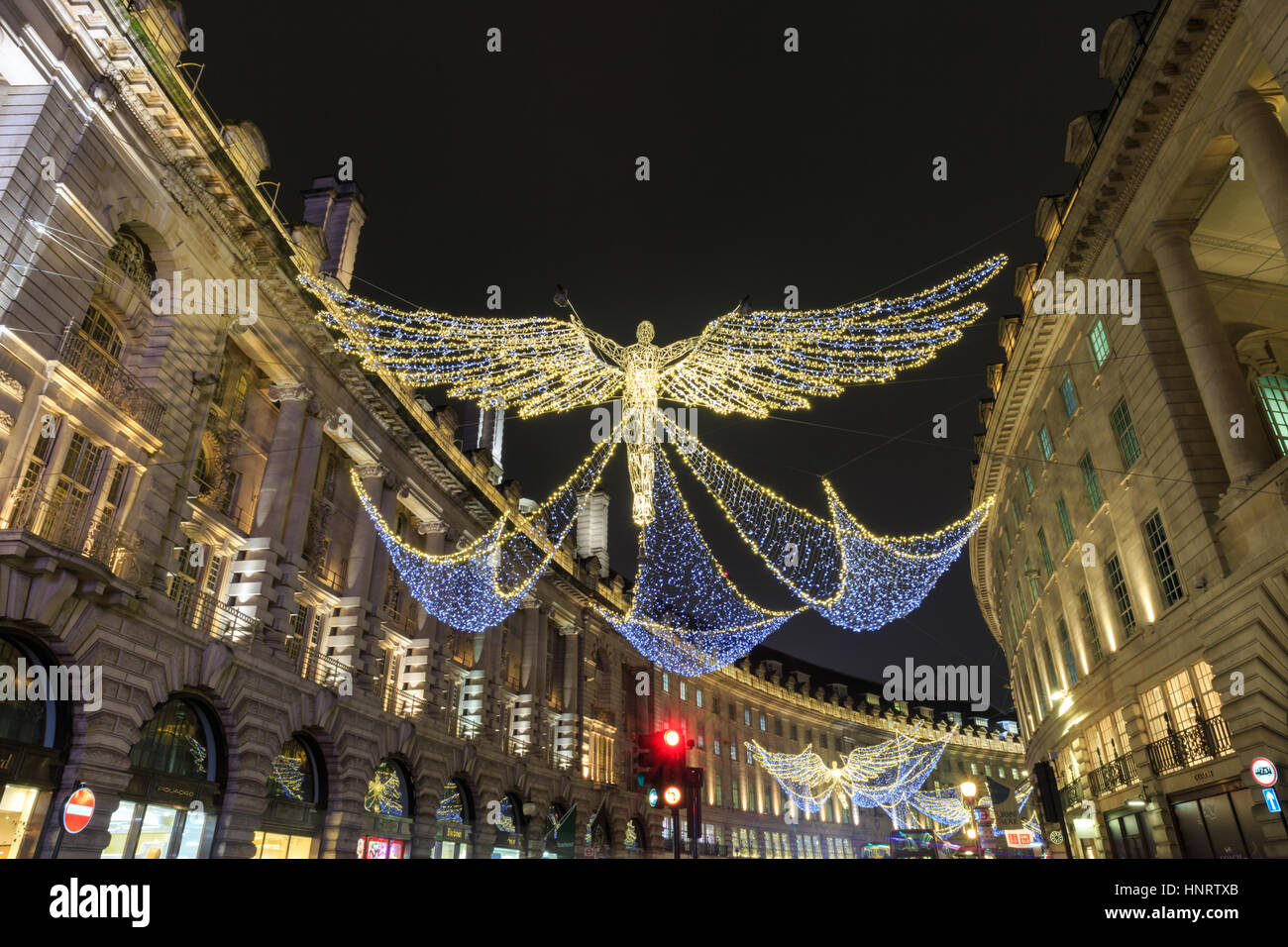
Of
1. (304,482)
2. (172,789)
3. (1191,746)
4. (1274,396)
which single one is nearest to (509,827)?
(304,482)

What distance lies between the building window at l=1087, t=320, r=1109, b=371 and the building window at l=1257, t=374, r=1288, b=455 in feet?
11.8

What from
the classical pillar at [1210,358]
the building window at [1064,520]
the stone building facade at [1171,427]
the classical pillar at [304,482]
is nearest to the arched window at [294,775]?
the classical pillar at [304,482]

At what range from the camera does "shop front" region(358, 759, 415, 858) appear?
2545 centimetres

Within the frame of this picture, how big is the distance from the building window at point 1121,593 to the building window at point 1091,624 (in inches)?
78.3

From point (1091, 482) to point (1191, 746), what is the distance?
818 centimetres

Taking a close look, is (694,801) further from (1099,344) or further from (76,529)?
(1099,344)

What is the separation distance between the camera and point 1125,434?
21.4 meters

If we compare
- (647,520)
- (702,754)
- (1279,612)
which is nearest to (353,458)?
(647,520)

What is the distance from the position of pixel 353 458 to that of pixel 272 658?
383 inches

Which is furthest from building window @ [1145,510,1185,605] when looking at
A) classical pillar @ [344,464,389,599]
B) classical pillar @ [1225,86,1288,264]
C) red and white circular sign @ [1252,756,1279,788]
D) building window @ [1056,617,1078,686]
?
classical pillar @ [344,464,389,599]

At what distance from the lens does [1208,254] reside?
21.4 metres

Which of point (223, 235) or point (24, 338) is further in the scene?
point (223, 235)

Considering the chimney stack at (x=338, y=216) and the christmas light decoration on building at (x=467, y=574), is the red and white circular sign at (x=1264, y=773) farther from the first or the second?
the chimney stack at (x=338, y=216)
